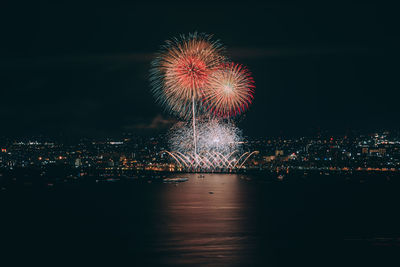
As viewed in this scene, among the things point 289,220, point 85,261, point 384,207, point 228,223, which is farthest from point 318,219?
point 85,261

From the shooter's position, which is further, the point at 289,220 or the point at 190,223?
the point at 289,220

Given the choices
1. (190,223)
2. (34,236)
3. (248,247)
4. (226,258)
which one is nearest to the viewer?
(226,258)

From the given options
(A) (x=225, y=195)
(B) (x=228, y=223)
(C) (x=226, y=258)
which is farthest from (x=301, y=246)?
(A) (x=225, y=195)

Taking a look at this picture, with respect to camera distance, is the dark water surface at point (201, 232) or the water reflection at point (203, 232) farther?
the dark water surface at point (201, 232)

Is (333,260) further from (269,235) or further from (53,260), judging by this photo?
(53,260)

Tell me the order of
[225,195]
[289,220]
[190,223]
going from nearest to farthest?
[190,223] < [289,220] < [225,195]

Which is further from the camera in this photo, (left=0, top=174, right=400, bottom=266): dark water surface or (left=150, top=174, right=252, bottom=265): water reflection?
(left=0, top=174, right=400, bottom=266): dark water surface
